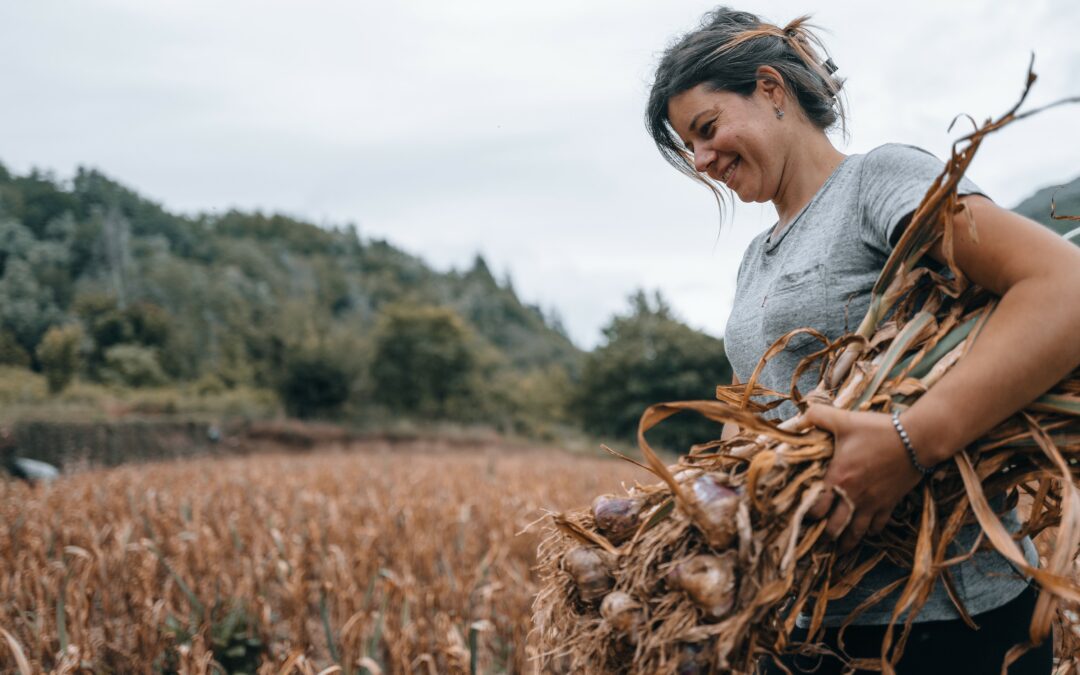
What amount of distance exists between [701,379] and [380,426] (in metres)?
13.4

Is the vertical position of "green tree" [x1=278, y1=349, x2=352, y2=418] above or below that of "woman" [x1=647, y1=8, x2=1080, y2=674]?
below

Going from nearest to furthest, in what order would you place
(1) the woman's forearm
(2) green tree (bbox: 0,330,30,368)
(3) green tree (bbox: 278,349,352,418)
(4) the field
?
1. (1) the woman's forearm
2. (4) the field
3. (2) green tree (bbox: 0,330,30,368)
4. (3) green tree (bbox: 278,349,352,418)

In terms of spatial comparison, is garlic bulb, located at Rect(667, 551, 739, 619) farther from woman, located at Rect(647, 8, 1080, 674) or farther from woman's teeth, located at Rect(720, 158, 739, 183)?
woman's teeth, located at Rect(720, 158, 739, 183)

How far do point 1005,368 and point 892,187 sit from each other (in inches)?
11.8

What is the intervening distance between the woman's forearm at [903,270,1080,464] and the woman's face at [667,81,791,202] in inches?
18.3

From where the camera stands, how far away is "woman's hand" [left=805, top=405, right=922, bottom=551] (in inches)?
32.4

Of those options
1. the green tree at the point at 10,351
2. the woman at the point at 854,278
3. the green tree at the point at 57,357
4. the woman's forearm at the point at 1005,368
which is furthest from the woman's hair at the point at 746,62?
the green tree at the point at 57,357

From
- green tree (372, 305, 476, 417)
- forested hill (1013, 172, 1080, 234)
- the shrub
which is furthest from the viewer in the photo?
green tree (372, 305, 476, 417)

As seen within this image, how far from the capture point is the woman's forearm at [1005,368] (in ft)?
2.59

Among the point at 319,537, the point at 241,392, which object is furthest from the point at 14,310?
the point at 319,537

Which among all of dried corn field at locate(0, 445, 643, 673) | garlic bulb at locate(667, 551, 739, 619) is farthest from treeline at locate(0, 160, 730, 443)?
garlic bulb at locate(667, 551, 739, 619)

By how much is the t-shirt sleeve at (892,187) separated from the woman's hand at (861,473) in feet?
0.97

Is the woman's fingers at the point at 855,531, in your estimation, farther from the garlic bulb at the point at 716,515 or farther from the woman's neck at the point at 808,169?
the woman's neck at the point at 808,169

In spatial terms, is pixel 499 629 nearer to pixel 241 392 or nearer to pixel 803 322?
pixel 803 322
